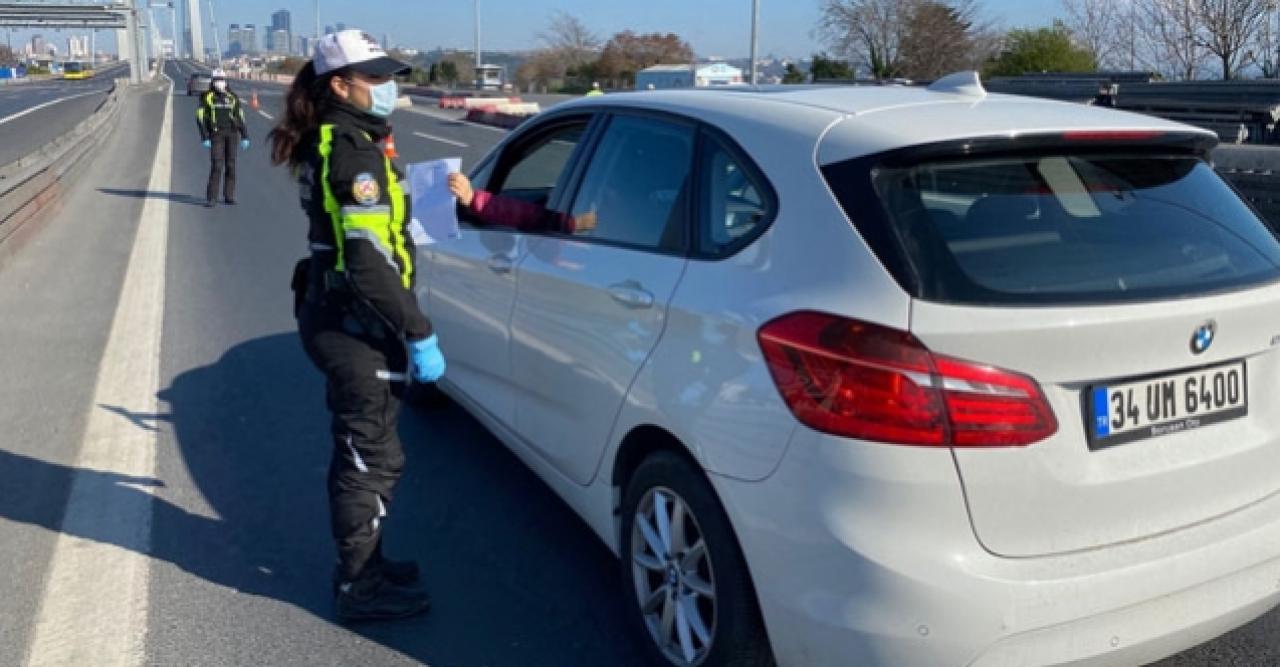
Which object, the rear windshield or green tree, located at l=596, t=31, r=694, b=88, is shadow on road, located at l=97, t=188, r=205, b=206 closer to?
the rear windshield

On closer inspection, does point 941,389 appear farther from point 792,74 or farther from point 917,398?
point 792,74

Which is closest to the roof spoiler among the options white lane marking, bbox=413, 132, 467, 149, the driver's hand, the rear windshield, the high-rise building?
the rear windshield

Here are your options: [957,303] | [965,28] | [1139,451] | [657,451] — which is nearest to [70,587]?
[657,451]

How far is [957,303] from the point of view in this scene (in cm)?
250

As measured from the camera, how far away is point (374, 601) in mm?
3604

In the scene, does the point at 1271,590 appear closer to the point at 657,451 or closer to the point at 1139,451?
the point at 1139,451

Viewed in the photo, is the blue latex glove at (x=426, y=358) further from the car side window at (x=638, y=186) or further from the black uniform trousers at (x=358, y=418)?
the car side window at (x=638, y=186)

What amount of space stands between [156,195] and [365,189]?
14.8 metres

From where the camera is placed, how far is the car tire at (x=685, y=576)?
9.32 feet

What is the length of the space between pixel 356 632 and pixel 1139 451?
2.37m

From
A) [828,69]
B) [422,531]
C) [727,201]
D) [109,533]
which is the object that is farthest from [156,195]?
[828,69]

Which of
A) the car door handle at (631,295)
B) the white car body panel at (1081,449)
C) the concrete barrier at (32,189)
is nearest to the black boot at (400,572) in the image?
the car door handle at (631,295)

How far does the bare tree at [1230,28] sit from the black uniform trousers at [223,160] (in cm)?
1716

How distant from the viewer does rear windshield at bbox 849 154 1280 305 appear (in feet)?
8.49
